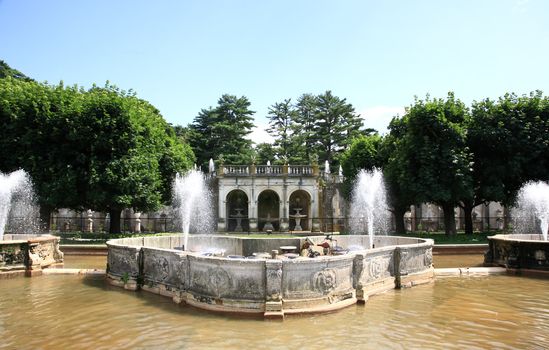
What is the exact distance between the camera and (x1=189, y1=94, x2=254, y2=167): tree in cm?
5669

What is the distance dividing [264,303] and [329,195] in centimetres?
3238

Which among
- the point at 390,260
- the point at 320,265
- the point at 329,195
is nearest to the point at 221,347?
the point at 320,265

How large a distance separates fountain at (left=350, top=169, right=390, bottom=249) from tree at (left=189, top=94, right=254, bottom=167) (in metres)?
22.0

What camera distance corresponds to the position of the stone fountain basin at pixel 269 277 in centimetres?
880

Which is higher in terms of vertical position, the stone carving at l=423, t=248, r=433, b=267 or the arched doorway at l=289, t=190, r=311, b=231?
the arched doorway at l=289, t=190, r=311, b=231

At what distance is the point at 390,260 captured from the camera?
11617 millimetres

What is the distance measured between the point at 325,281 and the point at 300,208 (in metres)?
29.0

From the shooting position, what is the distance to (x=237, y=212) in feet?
133

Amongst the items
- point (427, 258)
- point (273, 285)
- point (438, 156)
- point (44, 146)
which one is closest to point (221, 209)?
point (44, 146)

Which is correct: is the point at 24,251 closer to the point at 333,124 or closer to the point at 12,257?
the point at 12,257

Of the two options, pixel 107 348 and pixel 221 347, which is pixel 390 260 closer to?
pixel 221 347

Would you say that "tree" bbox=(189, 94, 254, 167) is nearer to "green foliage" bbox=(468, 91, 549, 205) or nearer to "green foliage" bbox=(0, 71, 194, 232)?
"green foliage" bbox=(0, 71, 194, 232)

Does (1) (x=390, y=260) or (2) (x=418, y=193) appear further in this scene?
(2) (x=418, y=193)

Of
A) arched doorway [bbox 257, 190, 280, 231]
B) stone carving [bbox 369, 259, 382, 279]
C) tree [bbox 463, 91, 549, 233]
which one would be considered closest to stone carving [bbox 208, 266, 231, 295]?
stone carving [bbox 369, 259, 382, 279]
